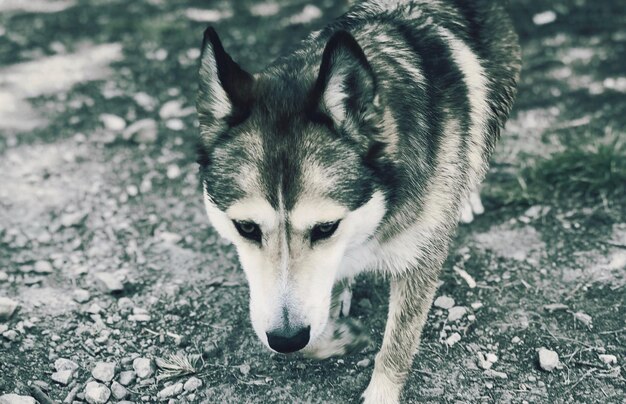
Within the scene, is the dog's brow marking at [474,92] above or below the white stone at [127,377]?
above

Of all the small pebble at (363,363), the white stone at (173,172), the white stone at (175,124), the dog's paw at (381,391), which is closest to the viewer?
the dog's paw at (381,391)

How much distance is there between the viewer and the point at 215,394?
2906 mm

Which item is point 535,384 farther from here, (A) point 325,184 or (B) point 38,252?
(B) point 38,252

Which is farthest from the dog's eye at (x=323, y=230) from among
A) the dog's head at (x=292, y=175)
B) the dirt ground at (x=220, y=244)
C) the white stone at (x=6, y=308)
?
the white stone at (x=6, y=308)

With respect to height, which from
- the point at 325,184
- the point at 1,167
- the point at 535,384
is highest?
the point at 325,184

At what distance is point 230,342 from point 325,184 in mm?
1219

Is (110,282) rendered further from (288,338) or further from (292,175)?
(292,175)

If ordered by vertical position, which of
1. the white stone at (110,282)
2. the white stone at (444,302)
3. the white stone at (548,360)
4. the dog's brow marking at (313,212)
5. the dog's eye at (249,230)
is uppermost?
the dog's brow marking at (313,212)

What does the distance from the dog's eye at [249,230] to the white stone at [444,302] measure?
1.29m

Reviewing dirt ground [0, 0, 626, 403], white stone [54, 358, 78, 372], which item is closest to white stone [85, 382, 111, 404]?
dirt ground [0, 0, 626, 403]

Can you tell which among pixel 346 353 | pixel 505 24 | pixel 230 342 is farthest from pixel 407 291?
pixel 505 24

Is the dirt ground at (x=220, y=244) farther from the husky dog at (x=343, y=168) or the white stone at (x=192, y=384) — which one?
the husky dog at (x=343, y=168)

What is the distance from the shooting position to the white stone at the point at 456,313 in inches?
127

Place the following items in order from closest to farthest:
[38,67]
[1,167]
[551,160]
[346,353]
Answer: [346,353], [551,160], [1,167], [38,67]
